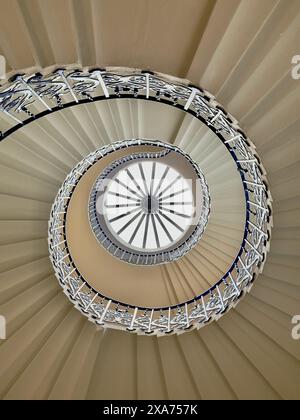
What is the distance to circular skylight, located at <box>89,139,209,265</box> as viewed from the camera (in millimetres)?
8953

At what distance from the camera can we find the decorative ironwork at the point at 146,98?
3160 mm

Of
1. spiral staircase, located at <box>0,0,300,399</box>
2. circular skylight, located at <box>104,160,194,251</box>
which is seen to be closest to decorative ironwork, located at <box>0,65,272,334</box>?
spiral staircase, located at <box>0,0,300,399</box>

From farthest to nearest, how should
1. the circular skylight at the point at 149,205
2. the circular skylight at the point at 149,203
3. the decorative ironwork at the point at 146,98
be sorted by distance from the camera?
the circular skylight at the point at 149,203, the circular skylight at the point at 149,205, the decorative ironwork at the point at 146,98

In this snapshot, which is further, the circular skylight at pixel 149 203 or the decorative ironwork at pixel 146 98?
the circular skylight at pixel 149 203

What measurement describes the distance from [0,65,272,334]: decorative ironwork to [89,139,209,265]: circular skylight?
2595mm

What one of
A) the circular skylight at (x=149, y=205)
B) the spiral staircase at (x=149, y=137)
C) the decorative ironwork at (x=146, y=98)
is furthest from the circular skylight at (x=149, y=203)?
the decorative ironwork at (x=146, y=98)

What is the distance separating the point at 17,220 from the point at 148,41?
362cm

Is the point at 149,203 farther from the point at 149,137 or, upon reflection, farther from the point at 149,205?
the point at 149,137

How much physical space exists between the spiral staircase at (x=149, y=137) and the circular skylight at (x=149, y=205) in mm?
1954

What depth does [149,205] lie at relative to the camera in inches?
533

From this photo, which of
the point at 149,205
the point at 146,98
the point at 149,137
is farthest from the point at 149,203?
the point at 146,98

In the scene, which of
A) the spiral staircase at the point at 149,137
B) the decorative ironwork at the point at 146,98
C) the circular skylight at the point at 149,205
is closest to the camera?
the spiral staircase at the point at 149,137

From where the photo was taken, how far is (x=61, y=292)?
534cm

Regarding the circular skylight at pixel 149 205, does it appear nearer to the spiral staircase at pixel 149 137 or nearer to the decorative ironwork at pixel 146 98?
the spiral staircase at pixel 149 137
